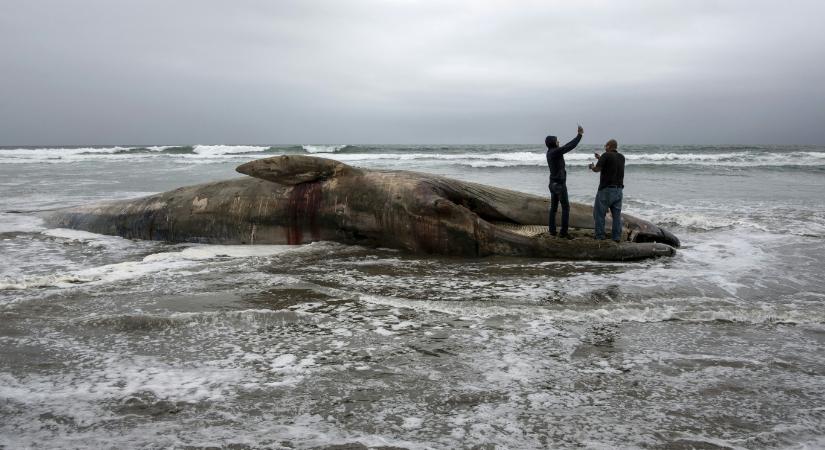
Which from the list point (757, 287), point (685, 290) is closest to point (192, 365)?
point (685, 290)

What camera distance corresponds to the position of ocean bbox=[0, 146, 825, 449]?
2775 mm

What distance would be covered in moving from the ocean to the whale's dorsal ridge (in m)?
1.25

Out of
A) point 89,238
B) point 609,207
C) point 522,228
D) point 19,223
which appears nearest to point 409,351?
point 522,228

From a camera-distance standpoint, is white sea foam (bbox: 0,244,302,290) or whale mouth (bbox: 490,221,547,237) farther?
whale mouth (bbox: 490,221,547,237)

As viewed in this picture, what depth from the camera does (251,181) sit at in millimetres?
8664

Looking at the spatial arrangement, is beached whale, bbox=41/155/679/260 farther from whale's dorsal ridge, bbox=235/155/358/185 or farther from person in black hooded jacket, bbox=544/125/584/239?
person in black hooded jacket, bbox=544/125/584/239

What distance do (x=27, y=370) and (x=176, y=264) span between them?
335cm

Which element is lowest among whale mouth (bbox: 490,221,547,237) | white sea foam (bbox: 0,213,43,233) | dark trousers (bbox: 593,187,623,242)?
white sea foam (bbox: 0,213,43,233)

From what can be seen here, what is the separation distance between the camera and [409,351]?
3.79 metres

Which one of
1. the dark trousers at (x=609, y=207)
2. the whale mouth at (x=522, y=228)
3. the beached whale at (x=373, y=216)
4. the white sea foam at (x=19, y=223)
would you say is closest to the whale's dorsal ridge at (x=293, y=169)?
the beached whale at (x=373, y=216)

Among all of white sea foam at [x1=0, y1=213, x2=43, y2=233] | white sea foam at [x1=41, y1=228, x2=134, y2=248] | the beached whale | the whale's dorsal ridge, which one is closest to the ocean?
the beached whale

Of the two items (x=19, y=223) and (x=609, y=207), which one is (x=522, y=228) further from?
(x=19, y=223)

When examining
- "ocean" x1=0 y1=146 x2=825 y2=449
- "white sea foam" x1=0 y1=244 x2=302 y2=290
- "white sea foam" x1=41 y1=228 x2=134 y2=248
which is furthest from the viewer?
"white sea foam" x1=41 y1=228 x2=134 y2=248

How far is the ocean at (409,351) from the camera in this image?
278cm
